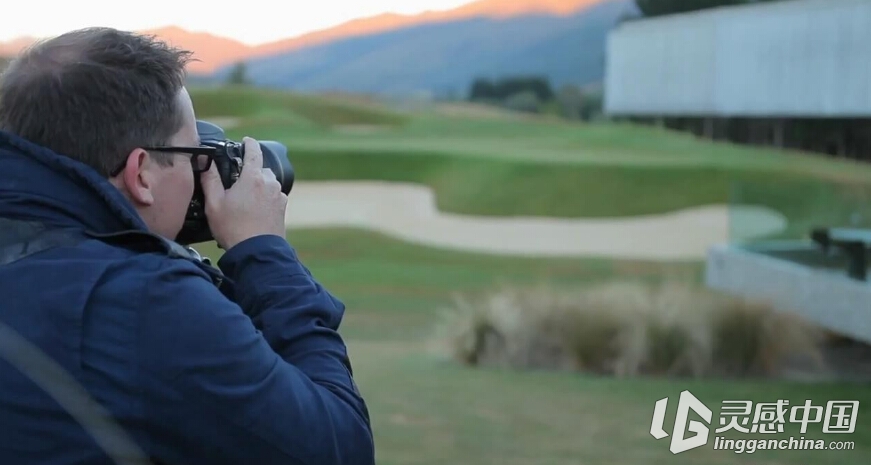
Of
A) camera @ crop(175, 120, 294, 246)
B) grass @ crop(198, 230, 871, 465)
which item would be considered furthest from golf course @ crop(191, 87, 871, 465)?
camera @ crop(175, 120, 294, 246)

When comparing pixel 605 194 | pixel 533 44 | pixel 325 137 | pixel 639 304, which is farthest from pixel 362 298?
pixel 533 44

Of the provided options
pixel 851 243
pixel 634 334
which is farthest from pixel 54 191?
pixel 851 243

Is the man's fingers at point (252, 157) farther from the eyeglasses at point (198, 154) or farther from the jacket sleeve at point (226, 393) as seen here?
the jacket sleeve at point (226, 393)

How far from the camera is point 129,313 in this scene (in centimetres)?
109

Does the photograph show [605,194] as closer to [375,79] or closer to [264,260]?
[375,79]

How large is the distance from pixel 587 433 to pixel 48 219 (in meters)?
3.73

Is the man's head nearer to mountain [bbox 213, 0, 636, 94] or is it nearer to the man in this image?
the man

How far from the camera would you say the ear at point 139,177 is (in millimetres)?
1197

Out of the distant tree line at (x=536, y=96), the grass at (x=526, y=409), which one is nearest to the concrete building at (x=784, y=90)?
the grass at (x=526, y=409)

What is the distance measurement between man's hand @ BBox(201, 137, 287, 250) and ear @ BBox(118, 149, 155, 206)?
0.10 m

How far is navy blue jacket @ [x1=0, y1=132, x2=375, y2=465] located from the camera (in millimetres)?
1093

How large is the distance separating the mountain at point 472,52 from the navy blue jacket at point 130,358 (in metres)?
19.1

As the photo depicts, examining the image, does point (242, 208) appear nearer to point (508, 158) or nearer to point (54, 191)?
point (54, 191)
